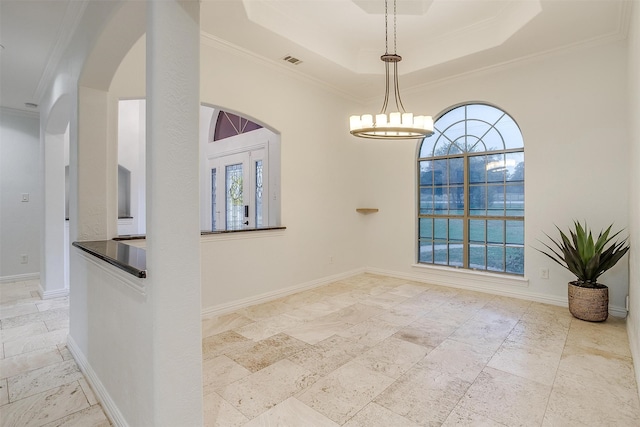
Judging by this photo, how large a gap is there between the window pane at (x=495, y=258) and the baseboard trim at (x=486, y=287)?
0.78ft

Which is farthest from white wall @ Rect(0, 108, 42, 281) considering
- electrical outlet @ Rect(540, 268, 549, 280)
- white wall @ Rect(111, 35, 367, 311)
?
electrical outlet @ Rect(540, 268, 549, 280)

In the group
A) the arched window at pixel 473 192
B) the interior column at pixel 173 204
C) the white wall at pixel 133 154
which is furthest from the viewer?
the white wall at pixel 133 154

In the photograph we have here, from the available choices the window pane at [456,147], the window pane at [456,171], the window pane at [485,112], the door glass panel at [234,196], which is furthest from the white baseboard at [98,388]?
the window pane at [485,112]

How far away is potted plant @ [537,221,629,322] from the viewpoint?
3355mm

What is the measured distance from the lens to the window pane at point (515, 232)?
438 centimetres

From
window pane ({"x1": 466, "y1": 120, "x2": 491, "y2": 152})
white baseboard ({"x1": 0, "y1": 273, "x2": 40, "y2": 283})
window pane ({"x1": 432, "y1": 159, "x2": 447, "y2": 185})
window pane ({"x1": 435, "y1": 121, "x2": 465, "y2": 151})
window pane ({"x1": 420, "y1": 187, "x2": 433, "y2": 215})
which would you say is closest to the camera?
window pane ({"x1": 466, "y1": 120, "x2": 491, "y2": 152})

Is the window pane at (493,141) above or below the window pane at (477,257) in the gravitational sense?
above

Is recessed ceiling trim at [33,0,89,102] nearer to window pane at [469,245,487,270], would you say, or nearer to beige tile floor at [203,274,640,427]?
beige tile floor at [203,274,640,427]

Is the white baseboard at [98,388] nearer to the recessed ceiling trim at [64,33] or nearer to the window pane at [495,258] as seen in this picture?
the recessed ceiling trim at [64,33]

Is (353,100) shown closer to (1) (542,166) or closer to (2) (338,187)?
(2) (338,187)

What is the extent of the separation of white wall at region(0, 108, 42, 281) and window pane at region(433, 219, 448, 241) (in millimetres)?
6084

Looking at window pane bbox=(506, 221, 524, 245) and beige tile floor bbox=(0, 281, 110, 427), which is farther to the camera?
window pane bbox=(506, 221, 524, 245)

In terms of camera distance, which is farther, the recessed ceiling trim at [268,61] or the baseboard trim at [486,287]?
the baseboard trim at [486,287]

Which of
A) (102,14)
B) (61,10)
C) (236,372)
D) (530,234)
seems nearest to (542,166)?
(530,234)
